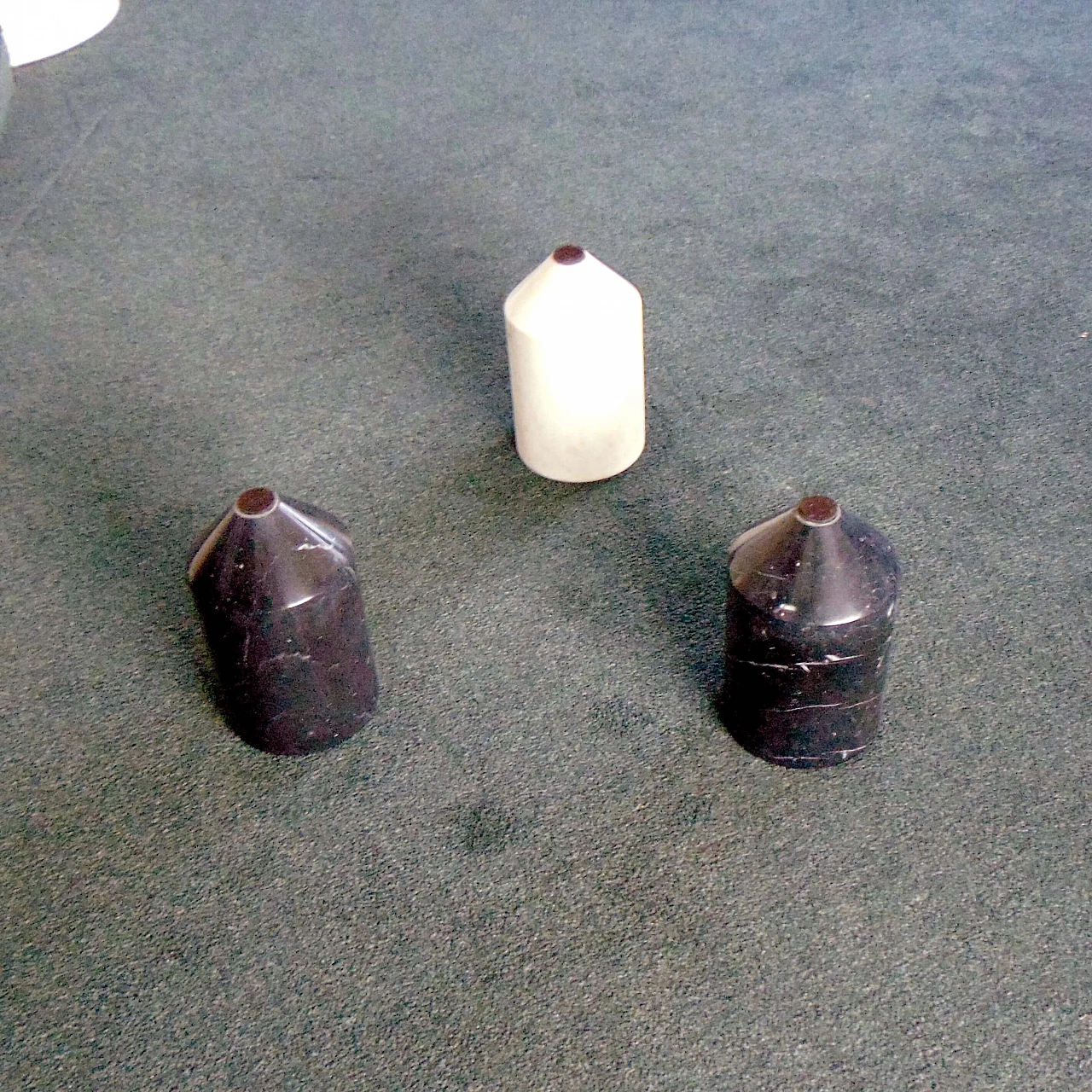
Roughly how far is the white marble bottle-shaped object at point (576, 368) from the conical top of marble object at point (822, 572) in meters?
0.40

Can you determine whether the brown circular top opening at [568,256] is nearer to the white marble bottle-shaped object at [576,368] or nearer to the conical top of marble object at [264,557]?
the white marble bottle-shaped object at [576,368]

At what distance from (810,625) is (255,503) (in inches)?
20.0

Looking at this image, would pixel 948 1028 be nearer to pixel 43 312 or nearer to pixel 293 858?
pixel 293 858

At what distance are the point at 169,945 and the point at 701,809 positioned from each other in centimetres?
51

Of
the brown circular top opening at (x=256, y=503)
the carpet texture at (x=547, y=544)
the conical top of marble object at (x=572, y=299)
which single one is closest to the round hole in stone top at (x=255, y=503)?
the brown circular top opening at (x=256, y=503)

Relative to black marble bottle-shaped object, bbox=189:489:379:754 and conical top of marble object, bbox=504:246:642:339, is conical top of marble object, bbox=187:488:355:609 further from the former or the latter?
conical top of marble object, bbox=504:246:642:339

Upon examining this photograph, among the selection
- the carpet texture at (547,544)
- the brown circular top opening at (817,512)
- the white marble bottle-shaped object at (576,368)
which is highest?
the brown circular top opening at (817,512)

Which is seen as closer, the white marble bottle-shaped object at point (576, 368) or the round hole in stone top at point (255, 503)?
the round hole in stone top at point (255, 503)

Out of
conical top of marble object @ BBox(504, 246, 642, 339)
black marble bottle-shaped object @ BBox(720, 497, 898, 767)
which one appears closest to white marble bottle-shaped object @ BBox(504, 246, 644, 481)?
conical top of marble object @ BBox(504, 246, 642, 339)

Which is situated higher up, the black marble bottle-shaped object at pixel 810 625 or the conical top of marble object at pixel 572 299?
the conical top of marble object at pixel 572 299

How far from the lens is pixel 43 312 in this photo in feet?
6.45

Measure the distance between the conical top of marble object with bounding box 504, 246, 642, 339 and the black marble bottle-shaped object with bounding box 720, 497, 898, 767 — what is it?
0.35m

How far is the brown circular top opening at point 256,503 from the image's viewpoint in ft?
3.85

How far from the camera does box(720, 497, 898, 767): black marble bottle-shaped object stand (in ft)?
3.75
